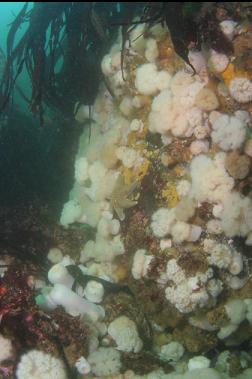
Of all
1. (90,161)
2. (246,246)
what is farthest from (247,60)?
(90,161)

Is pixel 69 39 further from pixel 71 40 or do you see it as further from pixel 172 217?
pixel 172 217

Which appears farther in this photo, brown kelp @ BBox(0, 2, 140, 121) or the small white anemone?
brown kelp @ BBox(0, 2, 140, 121)

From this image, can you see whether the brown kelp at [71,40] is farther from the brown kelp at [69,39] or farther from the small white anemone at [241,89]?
the small white anemone at [241,89]

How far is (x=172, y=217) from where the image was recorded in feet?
13.6

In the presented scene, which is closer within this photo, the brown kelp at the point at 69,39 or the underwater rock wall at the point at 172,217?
the underwater rock wall at the point at 172,217

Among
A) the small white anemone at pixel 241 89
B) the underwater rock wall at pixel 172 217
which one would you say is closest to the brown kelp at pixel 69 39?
the underwater rock wall at pixel 172 217

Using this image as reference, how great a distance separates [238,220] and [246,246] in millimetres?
473

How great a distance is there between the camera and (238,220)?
382 centimetres

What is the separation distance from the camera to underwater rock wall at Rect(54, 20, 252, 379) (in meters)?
3.88

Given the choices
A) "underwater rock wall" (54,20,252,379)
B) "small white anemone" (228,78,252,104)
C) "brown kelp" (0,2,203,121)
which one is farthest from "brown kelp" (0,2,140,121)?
"small white anemone" (228,78,252,104)

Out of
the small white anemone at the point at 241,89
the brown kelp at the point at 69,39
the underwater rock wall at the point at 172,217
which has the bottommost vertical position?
the underwater rock wall at the point at 172,217

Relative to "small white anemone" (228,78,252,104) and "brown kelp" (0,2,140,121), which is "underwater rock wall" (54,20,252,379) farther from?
"brown kelp" (0,2,140,121)

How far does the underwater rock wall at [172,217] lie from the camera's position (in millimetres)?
3877

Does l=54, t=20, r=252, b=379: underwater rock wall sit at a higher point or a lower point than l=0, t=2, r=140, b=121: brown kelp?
lower
